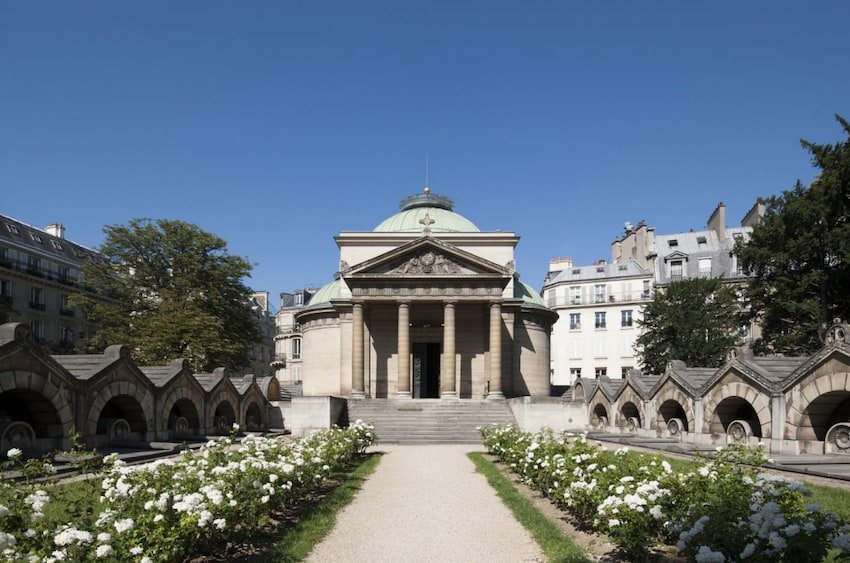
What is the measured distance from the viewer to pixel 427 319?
42781 mm

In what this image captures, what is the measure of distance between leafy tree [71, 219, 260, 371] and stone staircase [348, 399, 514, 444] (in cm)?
1471

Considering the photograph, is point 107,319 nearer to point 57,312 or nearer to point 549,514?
point 57,312

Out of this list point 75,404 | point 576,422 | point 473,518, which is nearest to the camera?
point 473,518

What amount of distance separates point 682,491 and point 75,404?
1613 cm

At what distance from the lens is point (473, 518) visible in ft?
37.9

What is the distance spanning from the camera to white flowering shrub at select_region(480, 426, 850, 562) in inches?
209

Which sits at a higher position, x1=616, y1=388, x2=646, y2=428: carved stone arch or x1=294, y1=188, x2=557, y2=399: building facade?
x1=294, y1=188, x2=557, y2=399: building facade

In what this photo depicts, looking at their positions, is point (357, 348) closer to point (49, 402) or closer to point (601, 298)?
point (49, 402)

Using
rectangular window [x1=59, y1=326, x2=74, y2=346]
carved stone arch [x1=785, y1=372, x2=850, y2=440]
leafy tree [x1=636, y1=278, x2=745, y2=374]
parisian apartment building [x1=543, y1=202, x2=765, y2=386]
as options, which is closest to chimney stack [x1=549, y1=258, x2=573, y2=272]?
parisian apartment building [x1=543, y1=202, x2=765, y2=386]

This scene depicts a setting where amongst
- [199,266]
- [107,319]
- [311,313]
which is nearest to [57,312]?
[107,319]

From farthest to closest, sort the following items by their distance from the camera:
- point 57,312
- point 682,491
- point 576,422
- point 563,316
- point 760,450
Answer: point 563,316
point 57,312
point 576,422
point 760,450
point 682,491

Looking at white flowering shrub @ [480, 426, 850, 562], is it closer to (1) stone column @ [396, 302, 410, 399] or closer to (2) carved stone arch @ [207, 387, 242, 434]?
(2) carved stone arch @ [207, 387, 242, 434]

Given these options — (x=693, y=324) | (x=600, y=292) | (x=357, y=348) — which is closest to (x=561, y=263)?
(x=600, y=292)

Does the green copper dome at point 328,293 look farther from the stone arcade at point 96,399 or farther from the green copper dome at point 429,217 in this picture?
the stone arcade at point 96,399
